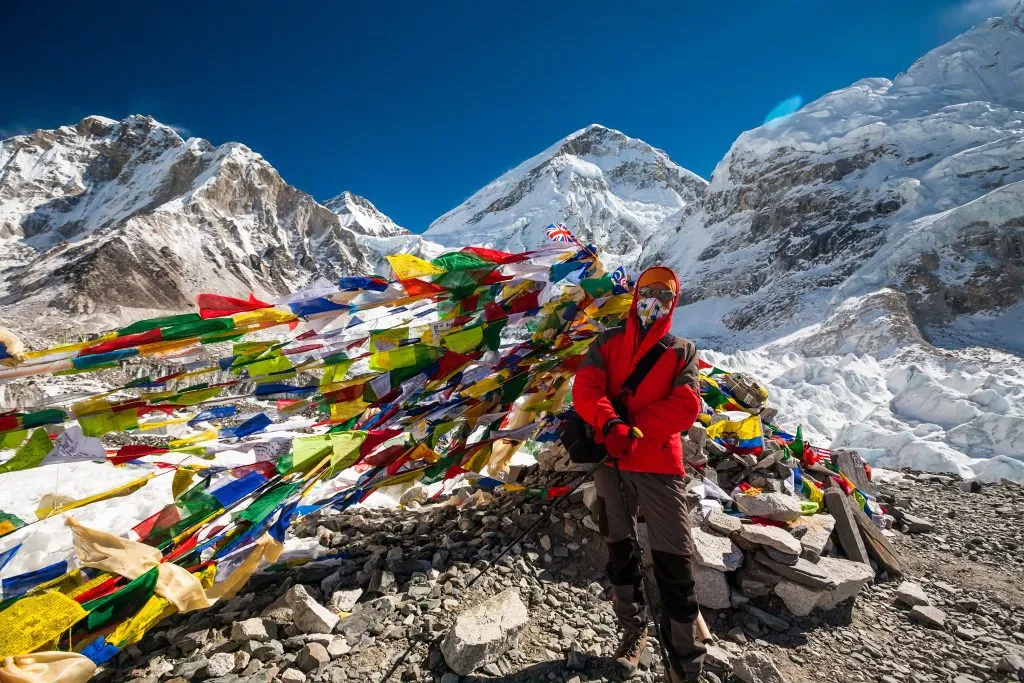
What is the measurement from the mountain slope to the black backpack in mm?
27268

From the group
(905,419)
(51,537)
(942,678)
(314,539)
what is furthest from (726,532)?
(905,419)

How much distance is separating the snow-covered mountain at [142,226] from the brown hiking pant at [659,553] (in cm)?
6663

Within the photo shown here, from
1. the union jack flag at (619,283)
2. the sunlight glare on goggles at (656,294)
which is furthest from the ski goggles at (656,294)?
the union jack flag at (619,283)

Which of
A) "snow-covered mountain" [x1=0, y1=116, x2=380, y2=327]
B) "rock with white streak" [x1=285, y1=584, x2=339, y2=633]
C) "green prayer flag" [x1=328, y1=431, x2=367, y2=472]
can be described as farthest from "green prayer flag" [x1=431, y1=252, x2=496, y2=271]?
"snow-covered mountain" [x1=0, y1=116, x2=380, y2=327]

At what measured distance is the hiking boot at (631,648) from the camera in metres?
2.29

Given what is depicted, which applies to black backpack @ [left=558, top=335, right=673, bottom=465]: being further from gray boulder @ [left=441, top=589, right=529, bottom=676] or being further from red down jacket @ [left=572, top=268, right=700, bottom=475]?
gray boulder @ [left=441, top=589, right=529, bottom=676]

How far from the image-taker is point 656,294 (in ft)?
8.21

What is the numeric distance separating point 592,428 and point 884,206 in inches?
1883

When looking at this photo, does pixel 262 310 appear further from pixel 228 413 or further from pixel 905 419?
pixel 905 419

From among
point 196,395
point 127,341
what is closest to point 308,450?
point 196,395

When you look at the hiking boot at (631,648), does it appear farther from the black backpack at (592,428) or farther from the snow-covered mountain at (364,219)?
the snow-covered mountain at (364,219)

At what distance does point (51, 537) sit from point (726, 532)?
4904 mm

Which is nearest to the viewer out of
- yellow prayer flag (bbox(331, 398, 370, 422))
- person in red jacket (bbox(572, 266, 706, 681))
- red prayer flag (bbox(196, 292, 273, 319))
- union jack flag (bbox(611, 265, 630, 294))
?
person in red jacket (bbox(572, 266, 706, 681))

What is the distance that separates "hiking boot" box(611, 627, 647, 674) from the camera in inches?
90.3
